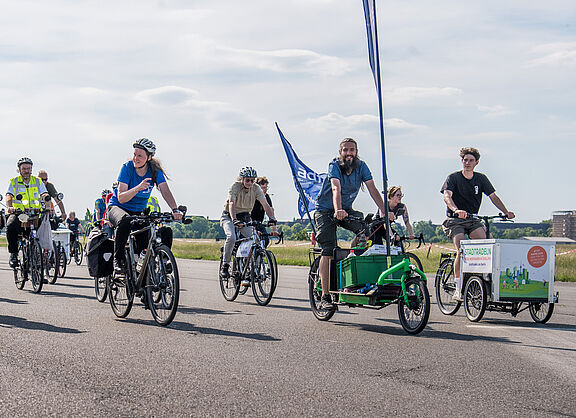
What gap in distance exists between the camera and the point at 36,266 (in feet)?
40.0

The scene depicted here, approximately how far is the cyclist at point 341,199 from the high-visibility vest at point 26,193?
5913 millimetres

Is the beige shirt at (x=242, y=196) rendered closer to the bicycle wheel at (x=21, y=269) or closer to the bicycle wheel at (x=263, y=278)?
the bicycle wheel at (x=263, y=278)

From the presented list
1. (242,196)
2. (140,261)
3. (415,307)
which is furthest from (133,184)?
(415,307)

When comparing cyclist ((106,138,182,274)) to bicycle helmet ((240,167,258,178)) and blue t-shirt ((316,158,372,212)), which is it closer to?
blue t-shirt ((316,158,372,212))

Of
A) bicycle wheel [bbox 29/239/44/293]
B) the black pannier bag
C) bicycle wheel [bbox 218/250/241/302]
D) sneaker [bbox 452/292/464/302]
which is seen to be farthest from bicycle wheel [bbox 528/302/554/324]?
bicycle wheel [bbox 29/239/44/293]

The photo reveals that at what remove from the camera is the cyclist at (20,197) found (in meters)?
12.6

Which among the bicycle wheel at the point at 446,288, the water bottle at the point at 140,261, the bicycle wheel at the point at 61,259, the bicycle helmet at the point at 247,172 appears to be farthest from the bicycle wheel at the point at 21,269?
the bicycle wheel at the point at 446,288

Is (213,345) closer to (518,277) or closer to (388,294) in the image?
(388,294)

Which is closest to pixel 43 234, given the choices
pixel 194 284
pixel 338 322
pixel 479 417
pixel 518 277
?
pixel 194 284

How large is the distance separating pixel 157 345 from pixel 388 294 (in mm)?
2506

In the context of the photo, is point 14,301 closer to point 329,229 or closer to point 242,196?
point 242,196

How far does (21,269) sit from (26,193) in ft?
4.10

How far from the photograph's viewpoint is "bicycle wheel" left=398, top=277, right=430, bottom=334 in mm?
7363

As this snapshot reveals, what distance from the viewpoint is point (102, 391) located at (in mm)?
4859
